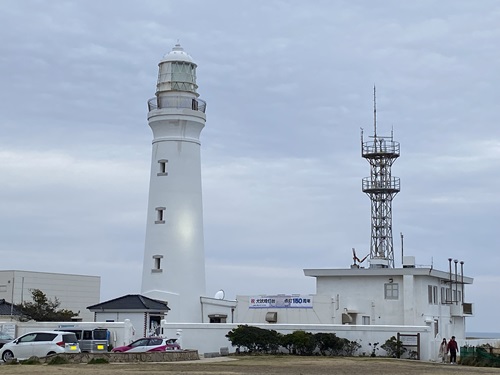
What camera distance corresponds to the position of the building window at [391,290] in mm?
54459

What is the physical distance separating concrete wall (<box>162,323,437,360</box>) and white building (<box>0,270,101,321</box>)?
2711 centimetres

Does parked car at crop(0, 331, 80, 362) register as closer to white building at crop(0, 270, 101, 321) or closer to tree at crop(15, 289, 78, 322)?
tree at crop(15, 289, 78, 322)

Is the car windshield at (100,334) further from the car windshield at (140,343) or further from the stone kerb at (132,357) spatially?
the stone kerb at (132,357)

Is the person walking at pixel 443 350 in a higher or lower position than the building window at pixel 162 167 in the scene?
lower

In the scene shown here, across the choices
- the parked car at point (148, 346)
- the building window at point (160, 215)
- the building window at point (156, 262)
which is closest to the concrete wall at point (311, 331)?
the parked car at point (148, 346)

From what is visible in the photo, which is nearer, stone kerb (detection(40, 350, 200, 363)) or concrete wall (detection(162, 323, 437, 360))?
stone kerb (detection(40, 350, 200, 363))

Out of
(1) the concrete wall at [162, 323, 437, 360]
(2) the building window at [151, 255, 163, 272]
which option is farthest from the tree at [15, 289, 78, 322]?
(1) the concrete wall at [162, 323, 437, 360]

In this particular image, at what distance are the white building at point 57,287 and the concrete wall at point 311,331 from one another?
89.0ft

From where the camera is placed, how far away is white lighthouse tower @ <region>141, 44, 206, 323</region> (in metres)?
52.4

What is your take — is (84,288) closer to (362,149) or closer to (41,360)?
(362,149)

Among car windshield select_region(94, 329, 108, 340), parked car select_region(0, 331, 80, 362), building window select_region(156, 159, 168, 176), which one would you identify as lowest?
parked car select_region(0, 331, 80, 362)

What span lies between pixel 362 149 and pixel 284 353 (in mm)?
21704

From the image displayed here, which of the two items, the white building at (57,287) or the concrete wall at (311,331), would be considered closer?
the concrete wall at (311,331)

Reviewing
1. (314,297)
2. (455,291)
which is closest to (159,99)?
(314,297)
